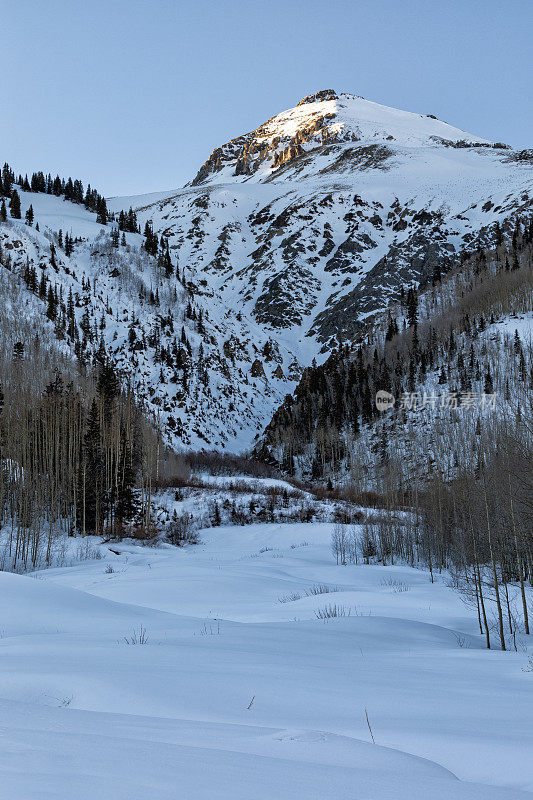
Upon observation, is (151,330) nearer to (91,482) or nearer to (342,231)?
(91,482)

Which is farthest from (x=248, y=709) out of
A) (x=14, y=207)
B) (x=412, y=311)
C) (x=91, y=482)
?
(x=14, y=207)

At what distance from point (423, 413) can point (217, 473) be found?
1248 inches

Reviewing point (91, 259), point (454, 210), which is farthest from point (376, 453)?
point (454, 210)

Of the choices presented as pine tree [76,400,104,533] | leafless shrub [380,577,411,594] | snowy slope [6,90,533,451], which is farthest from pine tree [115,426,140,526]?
snowy slope [6,90,533,451]

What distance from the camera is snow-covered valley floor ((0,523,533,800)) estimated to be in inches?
96.3

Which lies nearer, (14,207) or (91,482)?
(91,482)

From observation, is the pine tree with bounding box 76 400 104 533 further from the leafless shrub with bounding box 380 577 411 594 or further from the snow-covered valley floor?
the snow-covered valley floor

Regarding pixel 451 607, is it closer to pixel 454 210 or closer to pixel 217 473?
pixel 217 473

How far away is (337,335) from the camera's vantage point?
5094 inches

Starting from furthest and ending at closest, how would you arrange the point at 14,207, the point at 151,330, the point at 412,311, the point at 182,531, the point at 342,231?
1. the point at 342,231
2. the point at 412,311
3. the point at 14,207
4. the point at 151,330
5. the point at 182,531

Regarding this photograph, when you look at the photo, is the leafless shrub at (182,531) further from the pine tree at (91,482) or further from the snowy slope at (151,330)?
the snowy slope at (151,330)

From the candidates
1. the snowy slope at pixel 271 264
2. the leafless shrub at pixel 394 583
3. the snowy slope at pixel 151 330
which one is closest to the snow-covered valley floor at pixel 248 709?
the leafless shrub at pixel 394 583

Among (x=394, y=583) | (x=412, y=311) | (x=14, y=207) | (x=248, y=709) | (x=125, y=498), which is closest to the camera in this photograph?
(x=248, y=709)

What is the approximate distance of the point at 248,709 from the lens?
15.1ft
